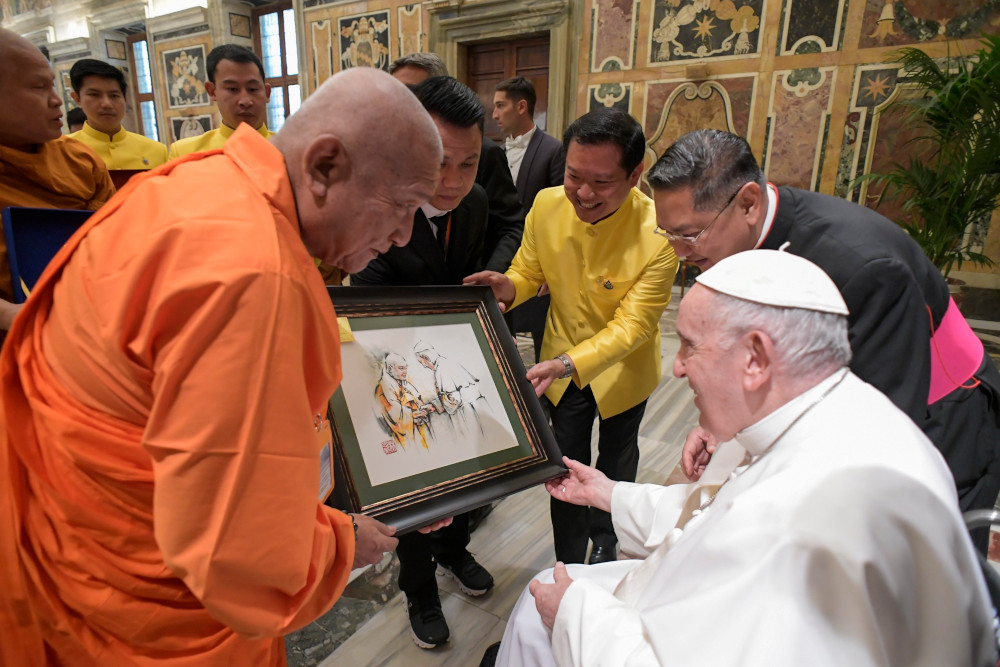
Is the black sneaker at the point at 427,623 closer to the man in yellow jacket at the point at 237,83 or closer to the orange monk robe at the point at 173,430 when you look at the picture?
the orange monk robe at the point at 173,430

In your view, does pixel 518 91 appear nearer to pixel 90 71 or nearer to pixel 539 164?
pixel 539 164

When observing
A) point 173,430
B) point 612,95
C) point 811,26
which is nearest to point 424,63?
point 173,430

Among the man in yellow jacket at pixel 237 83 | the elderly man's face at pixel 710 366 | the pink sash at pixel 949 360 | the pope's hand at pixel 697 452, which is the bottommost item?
the pope's hand at pixel 697 452

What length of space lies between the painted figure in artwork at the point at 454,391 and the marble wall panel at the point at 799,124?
6.67 metres

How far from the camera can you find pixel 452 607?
255 centimetres

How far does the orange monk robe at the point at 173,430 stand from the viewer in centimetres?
79

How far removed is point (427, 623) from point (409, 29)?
9412mm

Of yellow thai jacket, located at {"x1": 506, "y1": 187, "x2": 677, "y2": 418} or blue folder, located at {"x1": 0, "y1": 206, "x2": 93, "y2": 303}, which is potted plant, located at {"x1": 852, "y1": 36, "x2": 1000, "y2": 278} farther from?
blue folder, located at {"x1": 0, "y1": 206, "x2": 93, "y2": 303}

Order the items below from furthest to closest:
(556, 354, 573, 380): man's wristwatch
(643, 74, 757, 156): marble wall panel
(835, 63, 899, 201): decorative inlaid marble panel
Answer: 1. (643, 74, 757, 156): marble wall panel
2. (835, 63, 899, 201): decorative inlaid marble panel
3. (556, 354, 573, 380): man's wristwatch

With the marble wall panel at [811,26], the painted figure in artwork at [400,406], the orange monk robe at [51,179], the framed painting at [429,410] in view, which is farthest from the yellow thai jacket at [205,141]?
the marble wall panel at [811,26]

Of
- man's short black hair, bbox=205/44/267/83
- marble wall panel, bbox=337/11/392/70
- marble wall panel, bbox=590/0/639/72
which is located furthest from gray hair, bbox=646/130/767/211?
marble wall panel, bbox=337/11/392/70

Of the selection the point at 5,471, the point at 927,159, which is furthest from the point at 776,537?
the point at 927,159

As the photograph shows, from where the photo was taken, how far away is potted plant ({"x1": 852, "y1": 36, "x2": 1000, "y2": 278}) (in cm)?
500

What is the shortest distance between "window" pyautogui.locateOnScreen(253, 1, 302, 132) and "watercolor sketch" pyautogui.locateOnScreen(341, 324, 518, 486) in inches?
423
